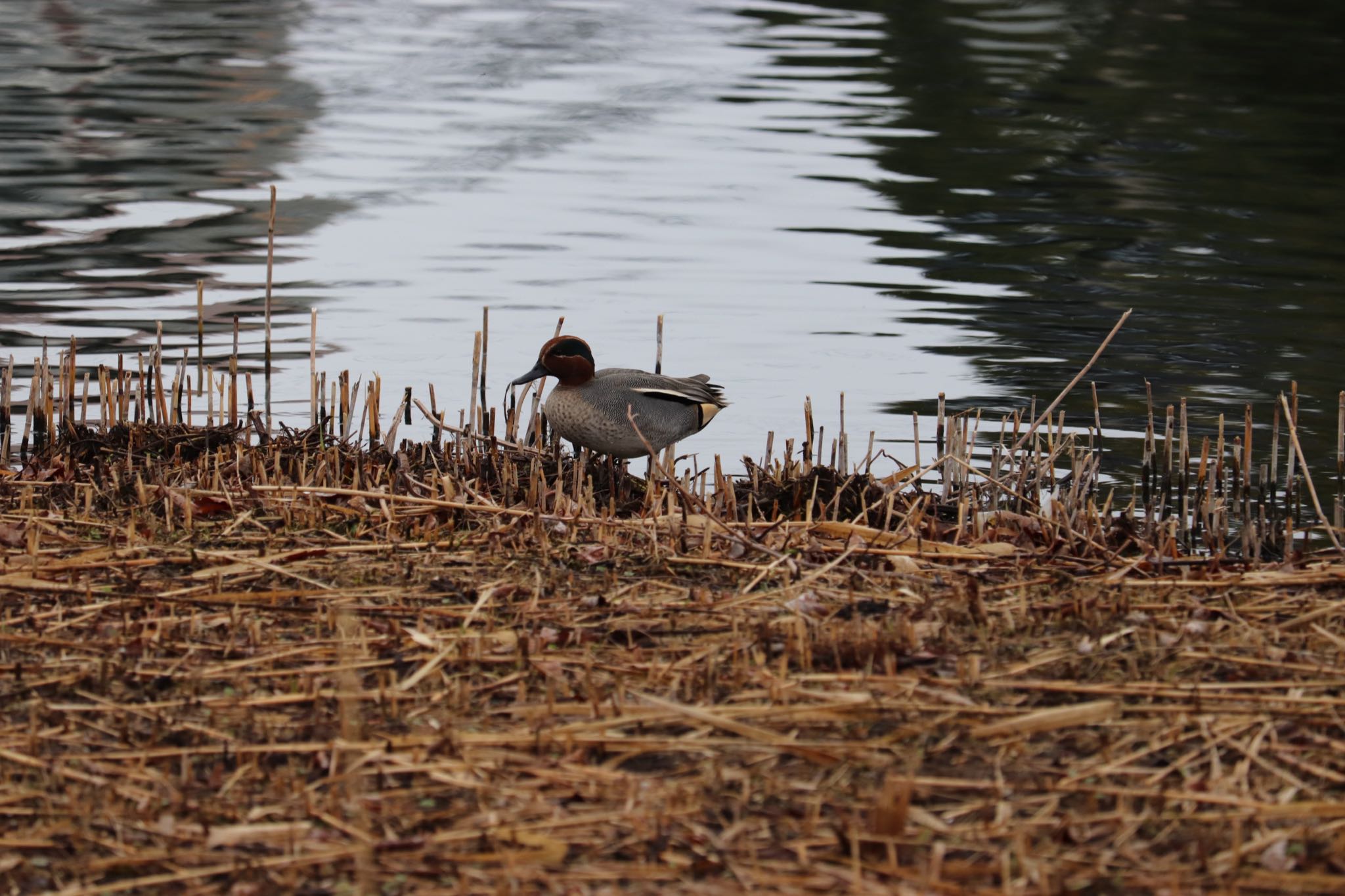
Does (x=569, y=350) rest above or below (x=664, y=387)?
above

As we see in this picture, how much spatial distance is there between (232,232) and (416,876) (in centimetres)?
1200

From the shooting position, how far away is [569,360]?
7812 millimetres

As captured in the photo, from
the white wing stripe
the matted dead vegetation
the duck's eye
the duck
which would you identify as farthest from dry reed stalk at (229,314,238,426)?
the white wing stripe

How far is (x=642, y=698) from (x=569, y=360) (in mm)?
3363

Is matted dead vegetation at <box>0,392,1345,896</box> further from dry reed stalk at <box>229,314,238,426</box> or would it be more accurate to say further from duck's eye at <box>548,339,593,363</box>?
dry reed stalk at <box>229,314,238,426</box>

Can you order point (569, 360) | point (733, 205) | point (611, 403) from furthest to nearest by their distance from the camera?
point (733, 205), point (569, 360), point (611, 403)

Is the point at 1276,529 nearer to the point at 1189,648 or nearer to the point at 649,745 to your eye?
the point at 1189,648

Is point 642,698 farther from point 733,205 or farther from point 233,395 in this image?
point 733,205

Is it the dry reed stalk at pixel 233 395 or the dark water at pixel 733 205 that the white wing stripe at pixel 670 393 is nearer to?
the dry reed stalk at pixel 233 395

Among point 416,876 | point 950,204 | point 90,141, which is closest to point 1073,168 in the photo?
point 950,204

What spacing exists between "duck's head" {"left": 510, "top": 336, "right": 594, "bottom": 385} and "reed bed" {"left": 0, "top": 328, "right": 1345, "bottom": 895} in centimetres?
67

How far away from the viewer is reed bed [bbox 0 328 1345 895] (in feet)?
13.1

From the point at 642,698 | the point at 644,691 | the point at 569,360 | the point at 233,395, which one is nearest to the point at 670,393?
the point at 569,360

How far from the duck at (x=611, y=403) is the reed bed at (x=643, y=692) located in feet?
1.43
